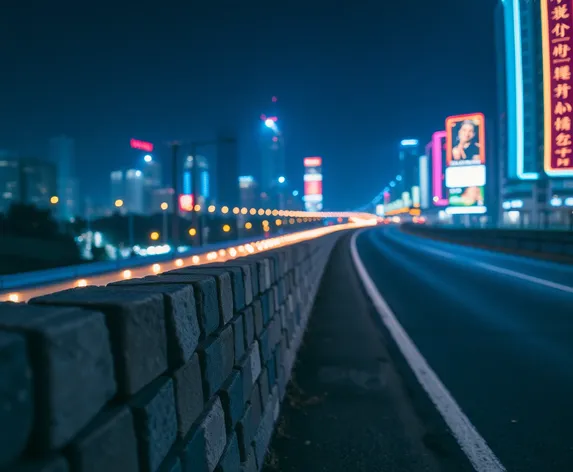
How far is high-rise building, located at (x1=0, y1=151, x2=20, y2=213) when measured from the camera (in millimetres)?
160250

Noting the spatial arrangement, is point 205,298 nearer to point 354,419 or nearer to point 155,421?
point 155,421

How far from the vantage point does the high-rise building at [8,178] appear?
16025cm

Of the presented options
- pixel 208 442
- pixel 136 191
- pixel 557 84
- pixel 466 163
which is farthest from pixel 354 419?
pixel 136 191

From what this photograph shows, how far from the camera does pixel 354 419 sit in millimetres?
4887

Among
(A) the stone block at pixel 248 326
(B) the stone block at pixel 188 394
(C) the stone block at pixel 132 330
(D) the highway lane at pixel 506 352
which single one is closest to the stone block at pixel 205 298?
(B) the stone block at pixel 188 394

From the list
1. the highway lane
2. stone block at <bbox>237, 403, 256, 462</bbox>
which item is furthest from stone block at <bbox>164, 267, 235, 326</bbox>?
the highway lane

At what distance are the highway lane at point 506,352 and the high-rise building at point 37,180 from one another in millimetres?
165045

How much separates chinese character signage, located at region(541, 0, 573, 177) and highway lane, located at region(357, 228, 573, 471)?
75.2 feet

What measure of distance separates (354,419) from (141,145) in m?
47.3

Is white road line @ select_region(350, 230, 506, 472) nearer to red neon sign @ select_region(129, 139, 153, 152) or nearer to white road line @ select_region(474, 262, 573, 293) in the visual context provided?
white road line @ select_region(474, 262, 573, 293)

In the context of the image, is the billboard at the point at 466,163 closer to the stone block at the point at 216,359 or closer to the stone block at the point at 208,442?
the stone block at the point at 216,359

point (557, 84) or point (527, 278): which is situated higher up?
point (557, 84)

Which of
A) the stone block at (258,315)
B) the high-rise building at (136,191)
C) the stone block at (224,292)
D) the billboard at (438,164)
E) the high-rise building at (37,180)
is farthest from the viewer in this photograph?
the high-rise building at (136,191)

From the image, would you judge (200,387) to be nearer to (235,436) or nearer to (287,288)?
(235,436)
